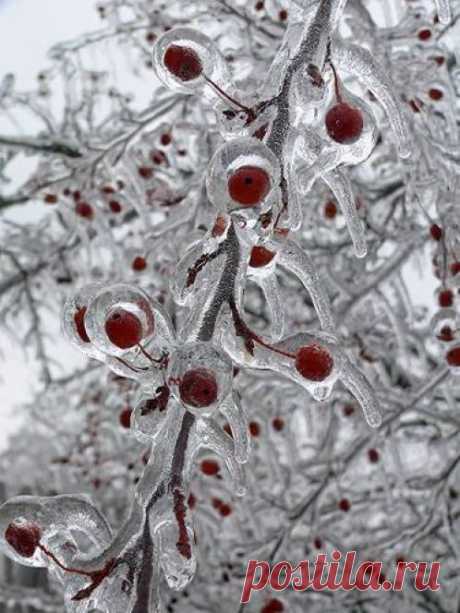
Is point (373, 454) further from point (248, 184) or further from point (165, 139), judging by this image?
point (248, 184)

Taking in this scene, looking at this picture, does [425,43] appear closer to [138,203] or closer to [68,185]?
[138,203]

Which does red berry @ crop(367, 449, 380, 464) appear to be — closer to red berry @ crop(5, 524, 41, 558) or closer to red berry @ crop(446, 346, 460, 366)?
red berry @ crop(446, 346, 460, 366)

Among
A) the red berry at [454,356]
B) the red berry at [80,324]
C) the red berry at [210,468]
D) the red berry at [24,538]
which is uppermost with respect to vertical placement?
the red berry at [454,356]

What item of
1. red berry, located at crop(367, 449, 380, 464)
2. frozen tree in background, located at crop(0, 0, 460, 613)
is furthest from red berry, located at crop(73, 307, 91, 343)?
red berry, located at crop(367, 449, 380, 464)

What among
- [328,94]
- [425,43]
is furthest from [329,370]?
[425,43]

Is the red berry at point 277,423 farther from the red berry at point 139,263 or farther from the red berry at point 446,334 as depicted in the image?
the red berry at point 446,334

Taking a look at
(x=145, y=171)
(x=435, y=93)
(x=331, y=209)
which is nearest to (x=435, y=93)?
(x=435, y=93)

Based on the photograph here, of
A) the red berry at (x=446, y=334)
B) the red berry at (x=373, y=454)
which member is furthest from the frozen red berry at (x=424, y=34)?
the red berry at (x=373, y=454)
